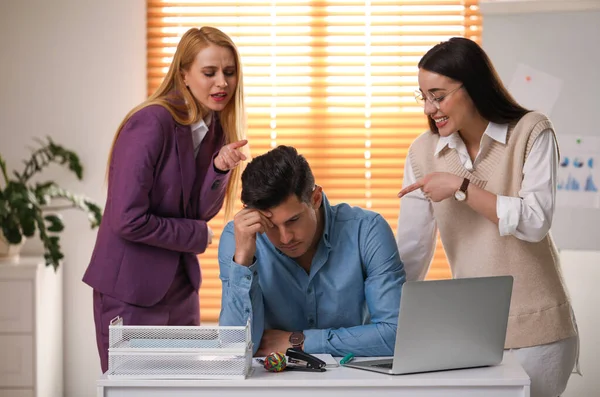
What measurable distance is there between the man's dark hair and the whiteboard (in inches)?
54.9

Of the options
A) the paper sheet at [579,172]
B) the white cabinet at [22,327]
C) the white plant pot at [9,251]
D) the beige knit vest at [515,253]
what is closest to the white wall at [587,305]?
the paper sheet at [579,172]

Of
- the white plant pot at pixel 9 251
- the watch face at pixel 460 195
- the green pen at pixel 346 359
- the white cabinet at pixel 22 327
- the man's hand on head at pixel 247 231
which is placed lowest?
the white cabinet at pixel 22 327

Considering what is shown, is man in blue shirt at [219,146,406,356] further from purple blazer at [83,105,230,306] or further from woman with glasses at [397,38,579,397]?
purple blazer at [83,105,230,306]

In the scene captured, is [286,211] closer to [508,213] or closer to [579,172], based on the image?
[508,213]

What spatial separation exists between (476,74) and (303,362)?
32.3 inches

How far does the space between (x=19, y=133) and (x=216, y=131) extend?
1.98m

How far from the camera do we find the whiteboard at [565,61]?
2.99 meters

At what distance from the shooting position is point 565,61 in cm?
304

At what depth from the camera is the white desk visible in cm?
154

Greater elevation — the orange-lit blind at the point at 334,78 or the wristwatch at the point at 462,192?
the orange-lit blind at the point at 334,78

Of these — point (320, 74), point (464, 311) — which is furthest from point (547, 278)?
point (320, 74)

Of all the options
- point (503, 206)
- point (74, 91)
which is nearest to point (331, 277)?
point (503, 206)

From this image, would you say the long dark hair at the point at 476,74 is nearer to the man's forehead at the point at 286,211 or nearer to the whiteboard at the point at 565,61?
the man's forehead at the point at 286,211

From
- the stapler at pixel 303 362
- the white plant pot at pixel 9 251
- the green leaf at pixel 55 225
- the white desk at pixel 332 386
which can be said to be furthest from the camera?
the white plant pot at pixel 9 251
